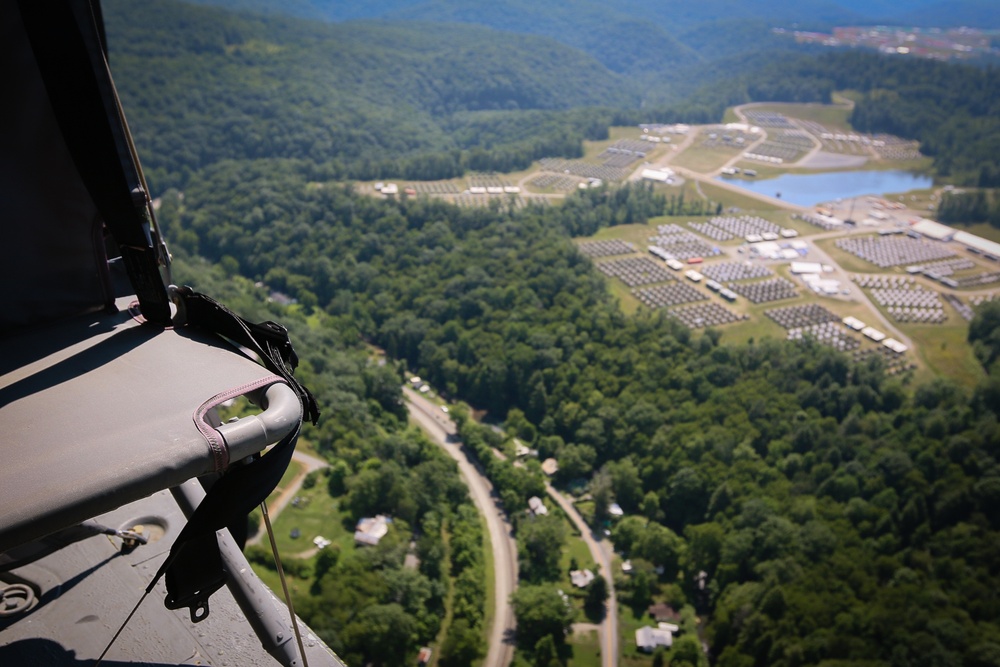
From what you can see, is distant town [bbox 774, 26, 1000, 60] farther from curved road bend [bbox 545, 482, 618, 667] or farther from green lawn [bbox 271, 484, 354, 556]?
green lawn [bbox 271, 484, 354, 556]

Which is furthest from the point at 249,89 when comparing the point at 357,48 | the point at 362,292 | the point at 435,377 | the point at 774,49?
the point at 774,49

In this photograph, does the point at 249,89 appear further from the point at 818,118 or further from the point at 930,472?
the point at 930,472

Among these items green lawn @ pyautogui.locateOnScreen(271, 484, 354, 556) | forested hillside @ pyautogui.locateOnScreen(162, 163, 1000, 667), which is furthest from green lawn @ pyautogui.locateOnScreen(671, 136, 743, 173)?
green lawn @ pyautogui.locateOnScreen(271, 484, 354, 556)

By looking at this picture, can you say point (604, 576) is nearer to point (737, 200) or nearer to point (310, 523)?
point (310, 523)

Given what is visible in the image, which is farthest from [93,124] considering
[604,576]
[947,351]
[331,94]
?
[331,94]

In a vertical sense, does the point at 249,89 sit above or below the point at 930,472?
above

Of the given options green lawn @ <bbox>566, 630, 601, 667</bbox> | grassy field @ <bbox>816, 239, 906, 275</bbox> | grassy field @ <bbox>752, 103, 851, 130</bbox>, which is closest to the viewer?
green lawn @ <bbox>566, 630, 601, 667</bbox>
